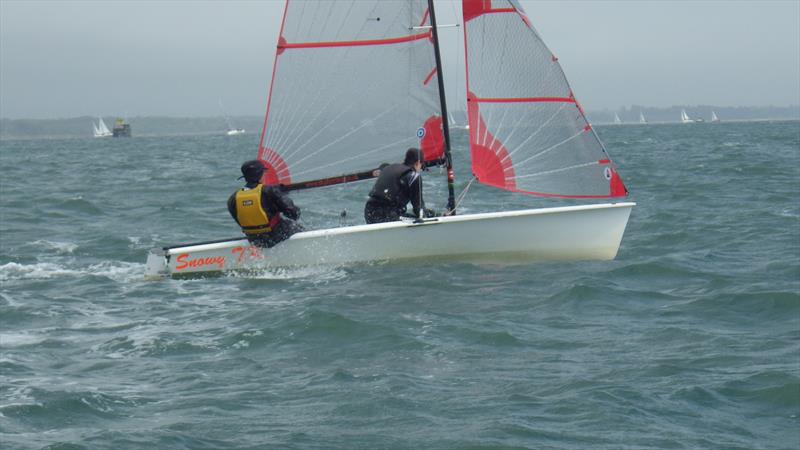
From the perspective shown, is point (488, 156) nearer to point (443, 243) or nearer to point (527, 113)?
point (527, 113)

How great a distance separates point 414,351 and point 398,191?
145 inches

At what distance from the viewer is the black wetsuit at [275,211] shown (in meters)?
11.0

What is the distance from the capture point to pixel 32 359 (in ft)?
25.8

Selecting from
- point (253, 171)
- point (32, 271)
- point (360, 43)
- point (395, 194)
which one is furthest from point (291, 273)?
point (32, 271)

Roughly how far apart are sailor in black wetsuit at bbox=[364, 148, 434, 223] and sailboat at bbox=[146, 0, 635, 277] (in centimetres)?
33

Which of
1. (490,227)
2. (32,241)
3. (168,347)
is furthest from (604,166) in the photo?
(32,241)

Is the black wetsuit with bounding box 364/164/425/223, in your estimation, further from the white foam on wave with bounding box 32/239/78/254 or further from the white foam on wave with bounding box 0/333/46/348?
the white foam on wave with bounding box 32/239/78/254

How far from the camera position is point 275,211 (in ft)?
36.3

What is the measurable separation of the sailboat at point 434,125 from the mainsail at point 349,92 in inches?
0.5

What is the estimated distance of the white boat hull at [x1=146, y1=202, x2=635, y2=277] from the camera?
432 inches

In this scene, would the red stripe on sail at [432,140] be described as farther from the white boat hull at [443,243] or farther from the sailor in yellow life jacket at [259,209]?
the sailor in yellow life jacket at [259,209]

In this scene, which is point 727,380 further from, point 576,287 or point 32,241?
point 32,241

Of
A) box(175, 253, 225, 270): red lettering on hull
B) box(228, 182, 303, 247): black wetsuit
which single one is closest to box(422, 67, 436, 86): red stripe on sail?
box(228, 182, 303, 247): black wetsuit

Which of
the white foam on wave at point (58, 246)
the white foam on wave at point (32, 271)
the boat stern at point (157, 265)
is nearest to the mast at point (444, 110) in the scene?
the boat stern at point (157, 265)
